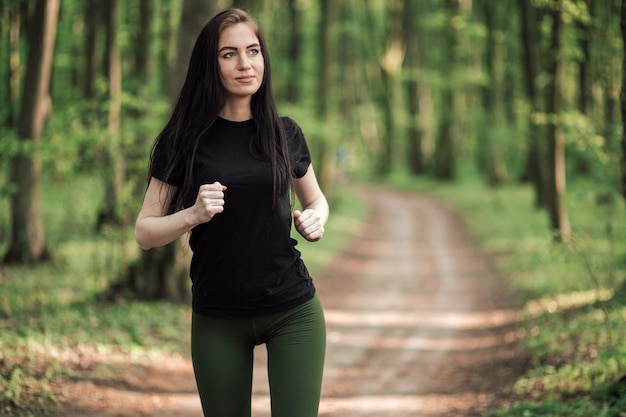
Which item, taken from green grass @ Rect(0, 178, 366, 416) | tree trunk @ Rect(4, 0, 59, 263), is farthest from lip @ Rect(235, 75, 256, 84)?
tree trunk @ Rect(4, 0, 59, 263)

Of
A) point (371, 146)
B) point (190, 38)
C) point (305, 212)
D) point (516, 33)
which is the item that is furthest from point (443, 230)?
point (371, 146)

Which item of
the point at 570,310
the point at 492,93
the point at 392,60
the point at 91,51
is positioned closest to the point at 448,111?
the point at 392,60

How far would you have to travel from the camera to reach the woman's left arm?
2.72 meters

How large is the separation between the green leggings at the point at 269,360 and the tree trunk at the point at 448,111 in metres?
25.4

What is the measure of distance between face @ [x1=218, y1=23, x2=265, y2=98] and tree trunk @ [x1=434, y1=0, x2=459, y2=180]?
25.2m

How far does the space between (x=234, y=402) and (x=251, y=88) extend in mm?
1271

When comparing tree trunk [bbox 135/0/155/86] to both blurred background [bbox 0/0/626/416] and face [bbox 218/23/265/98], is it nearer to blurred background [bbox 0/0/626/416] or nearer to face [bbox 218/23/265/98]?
blurred background [bbox 0/0/626/416]

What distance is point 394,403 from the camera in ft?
21.7

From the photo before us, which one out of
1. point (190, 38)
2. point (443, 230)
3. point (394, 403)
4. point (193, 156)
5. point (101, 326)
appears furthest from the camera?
point (443, 230)

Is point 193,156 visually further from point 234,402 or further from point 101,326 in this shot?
point 101,326

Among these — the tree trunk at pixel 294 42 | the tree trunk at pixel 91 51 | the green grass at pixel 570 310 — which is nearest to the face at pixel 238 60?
the green grass at pixel 570 310

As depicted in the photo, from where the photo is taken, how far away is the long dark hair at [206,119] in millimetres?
2705

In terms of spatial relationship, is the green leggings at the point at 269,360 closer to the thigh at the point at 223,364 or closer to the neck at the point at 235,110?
the thigh at the point at 223,364

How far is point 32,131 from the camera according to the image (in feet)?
36.3
